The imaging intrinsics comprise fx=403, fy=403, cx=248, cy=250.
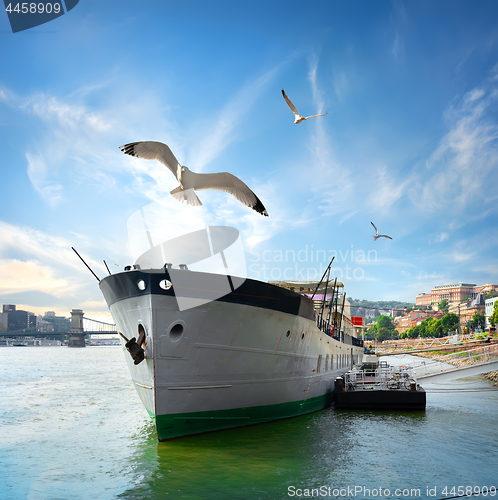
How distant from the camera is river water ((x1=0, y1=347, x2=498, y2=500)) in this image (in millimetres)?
8289

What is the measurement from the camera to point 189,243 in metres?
13.7

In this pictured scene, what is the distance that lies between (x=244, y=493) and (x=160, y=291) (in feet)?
16.5

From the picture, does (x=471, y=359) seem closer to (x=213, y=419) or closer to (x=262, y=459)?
(x=213, y=419)

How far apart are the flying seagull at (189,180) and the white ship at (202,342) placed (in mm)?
3547

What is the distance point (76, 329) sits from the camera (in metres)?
149

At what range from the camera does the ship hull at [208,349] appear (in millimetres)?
10523

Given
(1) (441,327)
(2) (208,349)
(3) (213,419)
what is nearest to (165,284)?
(2) (208,349)

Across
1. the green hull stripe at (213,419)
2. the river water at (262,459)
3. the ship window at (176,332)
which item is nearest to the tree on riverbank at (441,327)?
the river water at (262,459)

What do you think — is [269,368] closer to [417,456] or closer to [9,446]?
[417,456]

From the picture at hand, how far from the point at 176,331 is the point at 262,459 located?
3833 millimetres

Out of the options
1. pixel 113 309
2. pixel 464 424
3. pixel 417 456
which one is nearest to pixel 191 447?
pixel 113 309

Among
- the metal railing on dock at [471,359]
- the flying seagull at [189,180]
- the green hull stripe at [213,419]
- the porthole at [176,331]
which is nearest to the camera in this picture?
the porthole at [176,331]

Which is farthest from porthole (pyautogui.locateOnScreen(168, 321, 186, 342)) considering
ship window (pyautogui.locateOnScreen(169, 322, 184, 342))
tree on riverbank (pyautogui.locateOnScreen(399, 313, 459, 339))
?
tree on riverbank (pyautogui.locateOnScreen(399, 313, 459, 339))

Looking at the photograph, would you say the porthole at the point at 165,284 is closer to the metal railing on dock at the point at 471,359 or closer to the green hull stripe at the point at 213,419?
the green hull stripe at the point at 213,419
